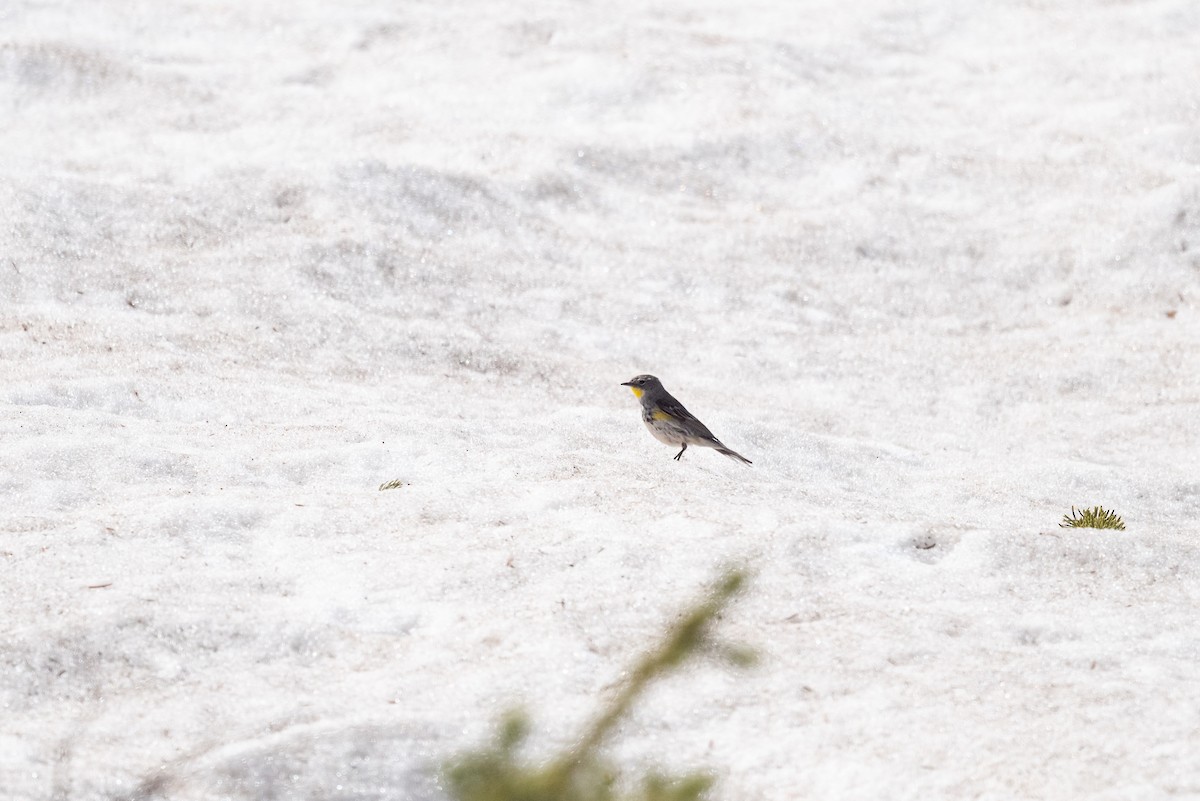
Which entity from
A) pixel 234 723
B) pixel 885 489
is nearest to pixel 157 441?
pixel 234 723

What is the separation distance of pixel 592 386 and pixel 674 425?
169cm

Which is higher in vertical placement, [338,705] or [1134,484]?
[338,705]

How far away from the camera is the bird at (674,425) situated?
830cm

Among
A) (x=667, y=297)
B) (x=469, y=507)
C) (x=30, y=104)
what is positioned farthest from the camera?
(x=30, y=104)

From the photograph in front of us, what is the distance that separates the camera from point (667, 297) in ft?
38.1

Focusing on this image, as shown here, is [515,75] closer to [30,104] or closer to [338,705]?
[30,104]

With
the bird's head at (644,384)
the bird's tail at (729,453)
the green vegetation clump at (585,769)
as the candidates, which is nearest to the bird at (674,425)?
the bird's tail at (729,453)

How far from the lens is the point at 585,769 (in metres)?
4.52

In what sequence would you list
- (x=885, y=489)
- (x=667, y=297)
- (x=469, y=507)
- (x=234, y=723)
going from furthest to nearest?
(x=667, y=297) < (x=885, y=489) < (x=469, y=507) < (x=234, y=723)

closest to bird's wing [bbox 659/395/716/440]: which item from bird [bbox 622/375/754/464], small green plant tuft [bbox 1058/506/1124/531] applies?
bird [bbox 622/375/754/464]

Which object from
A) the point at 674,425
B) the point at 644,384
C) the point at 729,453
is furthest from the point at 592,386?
the point at 729,453

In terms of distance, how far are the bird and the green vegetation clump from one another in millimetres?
3129

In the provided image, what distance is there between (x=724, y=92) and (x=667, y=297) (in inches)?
152

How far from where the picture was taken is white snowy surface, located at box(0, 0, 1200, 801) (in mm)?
4891
